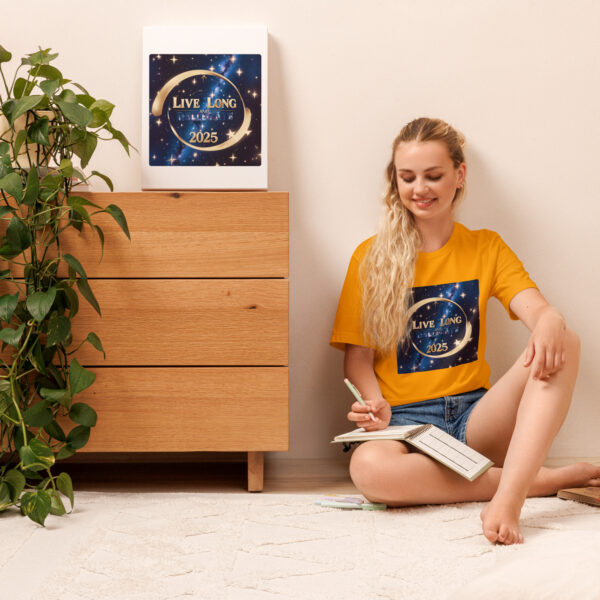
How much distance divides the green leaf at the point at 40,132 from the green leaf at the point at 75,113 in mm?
56

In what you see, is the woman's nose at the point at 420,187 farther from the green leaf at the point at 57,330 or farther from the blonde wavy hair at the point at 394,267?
the green leaf at the point at 57,330

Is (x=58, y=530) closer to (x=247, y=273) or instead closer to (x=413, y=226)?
(x=247, y=273)

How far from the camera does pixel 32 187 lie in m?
1.26

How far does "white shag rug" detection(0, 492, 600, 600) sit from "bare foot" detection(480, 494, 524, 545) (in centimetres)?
2

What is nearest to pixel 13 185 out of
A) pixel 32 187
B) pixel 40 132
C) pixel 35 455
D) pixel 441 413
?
pixel 32 187

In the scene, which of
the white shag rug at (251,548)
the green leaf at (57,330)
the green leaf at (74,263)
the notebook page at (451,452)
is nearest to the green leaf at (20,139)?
the green leaf at (74,263)

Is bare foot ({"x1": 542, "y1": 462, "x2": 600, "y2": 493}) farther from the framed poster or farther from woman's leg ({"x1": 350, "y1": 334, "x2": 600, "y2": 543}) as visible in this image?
the framed poster

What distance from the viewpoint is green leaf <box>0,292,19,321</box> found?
50.4 inches

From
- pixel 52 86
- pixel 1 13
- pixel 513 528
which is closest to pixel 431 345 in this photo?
pixel 513 528

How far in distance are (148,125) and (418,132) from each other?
630 millimetres

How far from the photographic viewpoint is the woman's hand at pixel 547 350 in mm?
1241

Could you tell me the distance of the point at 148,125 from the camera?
165cm

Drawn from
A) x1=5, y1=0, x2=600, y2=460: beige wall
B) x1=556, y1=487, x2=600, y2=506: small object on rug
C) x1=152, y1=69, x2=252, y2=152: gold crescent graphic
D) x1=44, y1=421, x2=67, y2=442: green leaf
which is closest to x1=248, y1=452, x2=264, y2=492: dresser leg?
x1=5, y1=0, x2=600, y2=460: beige wall

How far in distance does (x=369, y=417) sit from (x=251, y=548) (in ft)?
1.21
